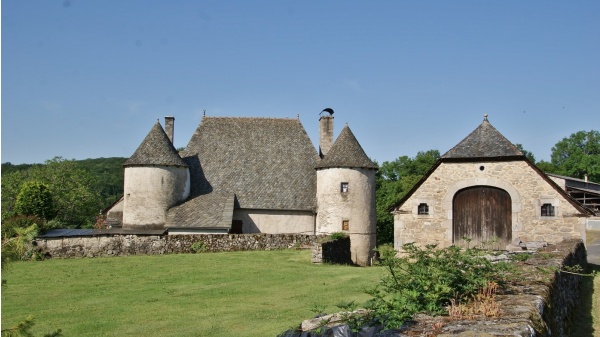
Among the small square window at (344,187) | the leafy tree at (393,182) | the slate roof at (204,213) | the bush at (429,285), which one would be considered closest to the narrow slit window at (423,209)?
the small square window at (344,187)

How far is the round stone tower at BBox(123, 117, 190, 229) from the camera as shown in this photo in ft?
108

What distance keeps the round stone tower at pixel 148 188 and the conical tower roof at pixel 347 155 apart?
9.03 m

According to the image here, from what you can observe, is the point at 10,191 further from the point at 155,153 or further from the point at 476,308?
the point at 476,308

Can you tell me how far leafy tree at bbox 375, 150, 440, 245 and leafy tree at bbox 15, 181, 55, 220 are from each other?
105 ft

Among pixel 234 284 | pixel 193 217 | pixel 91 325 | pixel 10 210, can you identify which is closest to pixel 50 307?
pixel 91 325

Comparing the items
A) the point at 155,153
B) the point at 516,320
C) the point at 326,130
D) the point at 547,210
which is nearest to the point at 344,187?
the point at 326,130

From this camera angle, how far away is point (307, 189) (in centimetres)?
3519

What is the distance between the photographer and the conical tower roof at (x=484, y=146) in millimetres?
20156

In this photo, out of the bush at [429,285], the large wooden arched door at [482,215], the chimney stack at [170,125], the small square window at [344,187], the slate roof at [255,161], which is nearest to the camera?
the bush at [429,285]

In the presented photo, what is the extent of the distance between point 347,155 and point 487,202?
1243 centimetres

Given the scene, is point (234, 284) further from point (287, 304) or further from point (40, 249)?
point (40, 249)

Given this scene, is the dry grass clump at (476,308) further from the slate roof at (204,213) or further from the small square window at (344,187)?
the slate roof at (204,213)

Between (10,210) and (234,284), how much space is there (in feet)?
170

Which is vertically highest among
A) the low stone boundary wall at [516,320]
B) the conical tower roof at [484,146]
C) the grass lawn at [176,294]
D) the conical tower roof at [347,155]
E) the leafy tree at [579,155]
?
the leafy tree at [579,155]
